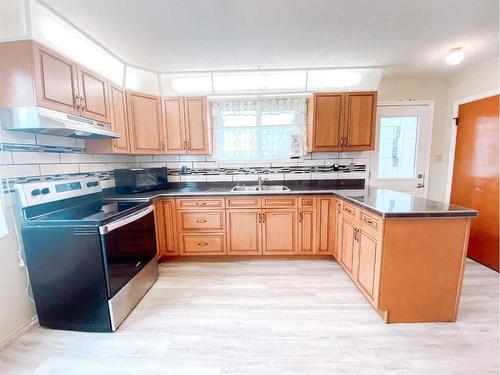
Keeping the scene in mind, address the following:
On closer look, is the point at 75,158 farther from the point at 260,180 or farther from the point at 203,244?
the point at 260,180

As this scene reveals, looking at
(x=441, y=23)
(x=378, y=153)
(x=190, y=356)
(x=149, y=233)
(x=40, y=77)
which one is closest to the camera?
(x=190, y=356)

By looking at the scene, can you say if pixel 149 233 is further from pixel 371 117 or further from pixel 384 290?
pixel 371 117

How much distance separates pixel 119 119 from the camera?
249 centimetres

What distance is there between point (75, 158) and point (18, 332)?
1488mm

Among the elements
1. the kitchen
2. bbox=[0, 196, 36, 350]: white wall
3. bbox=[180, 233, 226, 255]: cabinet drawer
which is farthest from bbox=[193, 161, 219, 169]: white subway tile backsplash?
bbox=[0, 196, 36, 350]: white wall

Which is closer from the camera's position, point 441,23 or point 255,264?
point 441,23

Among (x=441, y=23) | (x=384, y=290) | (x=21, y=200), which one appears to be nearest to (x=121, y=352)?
(x=21, y=200)

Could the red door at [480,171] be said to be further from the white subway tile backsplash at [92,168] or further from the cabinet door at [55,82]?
the white subway tile backsplash at [92,168]

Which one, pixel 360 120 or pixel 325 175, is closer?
pixel 360 120

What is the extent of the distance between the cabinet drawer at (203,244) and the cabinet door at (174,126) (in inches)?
44.3

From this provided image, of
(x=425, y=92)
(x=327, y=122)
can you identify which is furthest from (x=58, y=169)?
(x=425, y=92)

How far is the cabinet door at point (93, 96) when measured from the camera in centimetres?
197

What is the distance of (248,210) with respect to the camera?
270cm

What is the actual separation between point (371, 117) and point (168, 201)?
2.73 metres
